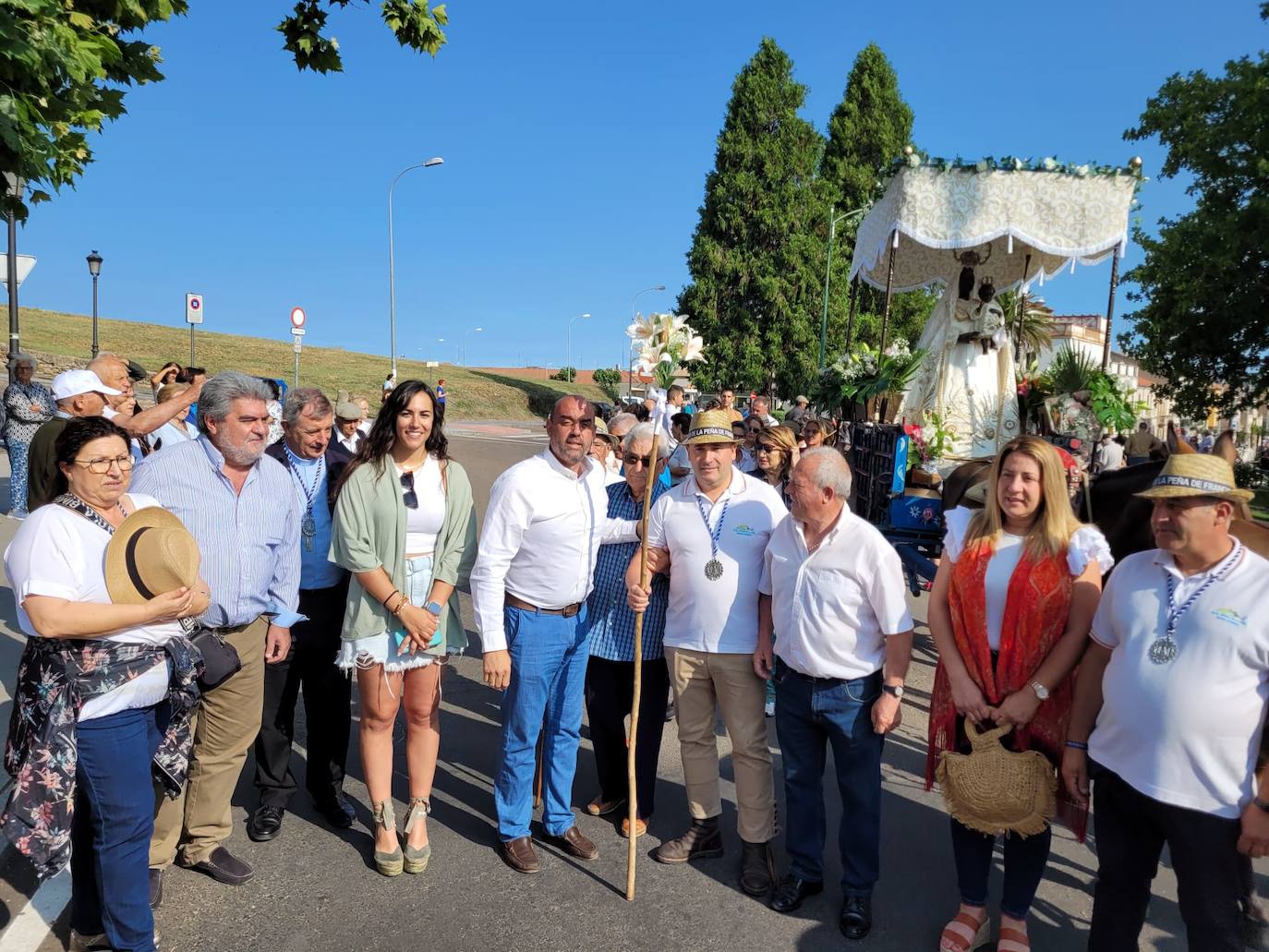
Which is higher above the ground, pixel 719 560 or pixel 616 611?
pixel 719 560

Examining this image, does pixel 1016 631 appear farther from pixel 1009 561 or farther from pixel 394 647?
pixel 394 647

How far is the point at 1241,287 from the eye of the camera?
58.8ft

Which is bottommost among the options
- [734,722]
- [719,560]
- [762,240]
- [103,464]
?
[734,722]

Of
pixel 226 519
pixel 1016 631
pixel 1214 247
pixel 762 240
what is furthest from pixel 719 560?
pixel 762 240

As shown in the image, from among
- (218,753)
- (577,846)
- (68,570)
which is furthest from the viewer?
(577,846)

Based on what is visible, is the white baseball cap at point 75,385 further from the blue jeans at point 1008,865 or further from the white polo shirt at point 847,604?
the blue jeans at point 1008,865

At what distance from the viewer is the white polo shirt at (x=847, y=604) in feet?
10.7

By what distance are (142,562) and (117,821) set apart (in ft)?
2.79

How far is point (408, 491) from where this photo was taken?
370 centimetres

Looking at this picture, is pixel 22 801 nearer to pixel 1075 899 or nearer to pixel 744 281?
pixel 1075 899

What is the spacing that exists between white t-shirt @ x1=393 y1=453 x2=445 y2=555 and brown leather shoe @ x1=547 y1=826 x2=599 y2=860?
137 cm

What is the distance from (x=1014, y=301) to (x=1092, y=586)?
25.0 ft

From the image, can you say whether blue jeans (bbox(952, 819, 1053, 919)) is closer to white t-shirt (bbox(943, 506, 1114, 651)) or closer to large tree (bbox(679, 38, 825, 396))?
white t-shirt (bbox(943, 506, 1114, 651))

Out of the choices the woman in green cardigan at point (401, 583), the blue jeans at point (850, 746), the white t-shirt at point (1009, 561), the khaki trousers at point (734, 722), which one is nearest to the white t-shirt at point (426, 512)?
the woman in green cardigan at point (401, 583)
